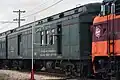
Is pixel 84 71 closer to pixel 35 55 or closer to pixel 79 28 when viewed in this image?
pixel 79 28

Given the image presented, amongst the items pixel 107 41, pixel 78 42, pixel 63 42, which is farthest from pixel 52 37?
pixel 107 41

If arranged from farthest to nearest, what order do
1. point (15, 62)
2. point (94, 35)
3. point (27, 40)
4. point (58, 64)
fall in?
point (15, 62)
point (27, 40)
point (58, 64)
point (94, 35)

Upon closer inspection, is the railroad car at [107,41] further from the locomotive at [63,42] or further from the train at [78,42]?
the locomotive at [63,42]

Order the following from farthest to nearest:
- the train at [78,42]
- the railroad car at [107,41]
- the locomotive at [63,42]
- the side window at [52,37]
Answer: the side window at [52,37], the locomotive at [63,42], the train at [78,42], the railroad car at [107,41]

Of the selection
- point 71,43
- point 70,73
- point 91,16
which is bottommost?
point 70,73

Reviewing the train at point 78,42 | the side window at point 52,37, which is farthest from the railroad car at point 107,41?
the side window at point 52,37

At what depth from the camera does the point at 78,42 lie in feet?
67.6

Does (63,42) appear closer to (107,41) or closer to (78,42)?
A: (78,42)

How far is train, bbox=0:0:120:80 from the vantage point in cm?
1539

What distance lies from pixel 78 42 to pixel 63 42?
2830mm

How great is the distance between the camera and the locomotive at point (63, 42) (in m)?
20.3

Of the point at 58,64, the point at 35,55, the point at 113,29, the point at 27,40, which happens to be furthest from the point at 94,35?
the point at 27,40

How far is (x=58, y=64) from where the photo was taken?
24812mm

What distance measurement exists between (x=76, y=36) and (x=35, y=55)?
338 inches
